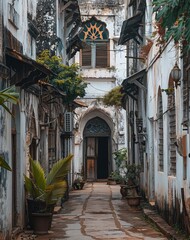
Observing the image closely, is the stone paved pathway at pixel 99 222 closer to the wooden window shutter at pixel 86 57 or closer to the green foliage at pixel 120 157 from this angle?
the green foliage at pixel 120 157

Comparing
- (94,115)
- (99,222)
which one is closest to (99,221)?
(99,222)

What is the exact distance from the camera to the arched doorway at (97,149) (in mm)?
35500

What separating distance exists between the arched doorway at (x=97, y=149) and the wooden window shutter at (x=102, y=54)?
10.4 ft

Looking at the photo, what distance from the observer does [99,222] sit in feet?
54.0

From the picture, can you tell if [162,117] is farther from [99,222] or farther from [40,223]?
[40,223]

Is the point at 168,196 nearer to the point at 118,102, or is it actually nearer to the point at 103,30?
the point at 118,102

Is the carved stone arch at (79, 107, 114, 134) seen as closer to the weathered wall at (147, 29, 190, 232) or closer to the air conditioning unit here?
the air conditioning unit

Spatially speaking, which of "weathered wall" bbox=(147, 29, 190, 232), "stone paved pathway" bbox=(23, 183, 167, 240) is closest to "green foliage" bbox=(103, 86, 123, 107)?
"stone paved pathway" bbox=(23, 183, 167, 240)

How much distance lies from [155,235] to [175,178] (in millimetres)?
1338

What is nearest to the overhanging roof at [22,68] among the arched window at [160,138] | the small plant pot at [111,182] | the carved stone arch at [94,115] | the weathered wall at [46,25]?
the arched window at [160,138]

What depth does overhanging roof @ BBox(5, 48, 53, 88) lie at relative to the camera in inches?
462

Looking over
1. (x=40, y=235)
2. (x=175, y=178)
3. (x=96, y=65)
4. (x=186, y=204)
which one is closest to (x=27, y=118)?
(x=40, y=235)

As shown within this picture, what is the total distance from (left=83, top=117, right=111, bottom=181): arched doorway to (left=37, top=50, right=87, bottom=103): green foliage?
13.9 meters

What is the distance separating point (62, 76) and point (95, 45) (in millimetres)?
14113
